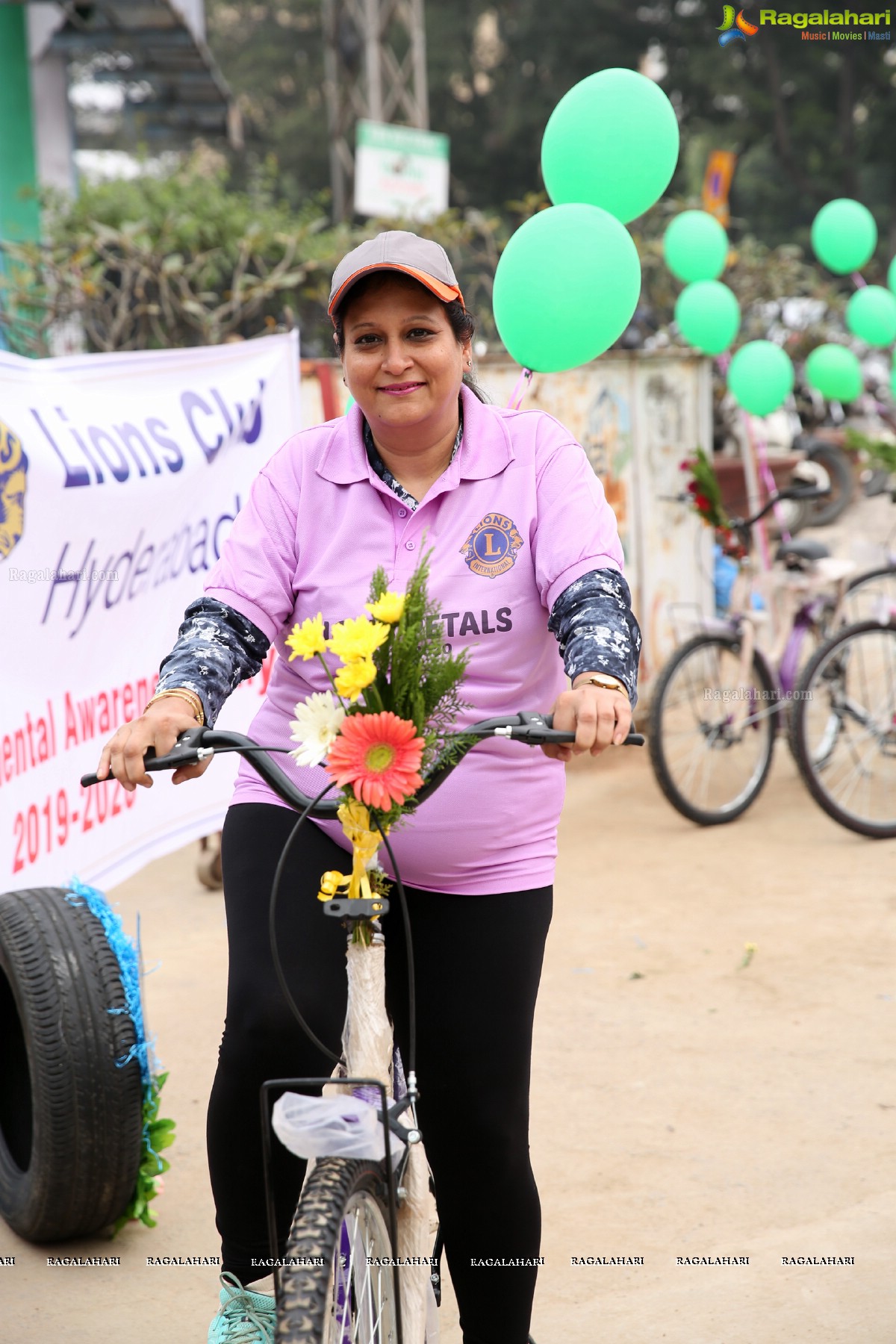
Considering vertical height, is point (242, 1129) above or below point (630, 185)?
below

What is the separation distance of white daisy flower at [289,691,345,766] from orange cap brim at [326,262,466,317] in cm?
68

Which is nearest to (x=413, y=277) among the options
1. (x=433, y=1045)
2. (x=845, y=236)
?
(x=433, y=1045)

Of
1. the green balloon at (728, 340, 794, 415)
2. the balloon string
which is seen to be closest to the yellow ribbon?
the balloon string

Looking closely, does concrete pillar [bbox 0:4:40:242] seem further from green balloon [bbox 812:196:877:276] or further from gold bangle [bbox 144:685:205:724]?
gold bangle [bbox 144:685:205:724]

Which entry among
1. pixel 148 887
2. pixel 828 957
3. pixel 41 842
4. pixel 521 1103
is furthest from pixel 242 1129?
pixel 148 887

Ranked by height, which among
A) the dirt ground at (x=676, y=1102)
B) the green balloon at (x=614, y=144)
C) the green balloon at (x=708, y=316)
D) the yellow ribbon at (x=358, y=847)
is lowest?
the dirt ground at (x=676, y=1102)

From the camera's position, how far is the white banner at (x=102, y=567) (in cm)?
359

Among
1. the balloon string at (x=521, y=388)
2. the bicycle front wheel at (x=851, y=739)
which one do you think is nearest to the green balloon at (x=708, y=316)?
the bicycle front wheel at (x=851, y=739)

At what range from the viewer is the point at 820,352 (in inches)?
291

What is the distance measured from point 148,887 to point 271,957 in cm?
367

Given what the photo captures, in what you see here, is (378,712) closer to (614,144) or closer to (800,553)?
(614,144)

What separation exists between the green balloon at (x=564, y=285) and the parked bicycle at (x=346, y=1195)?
1.62 meters

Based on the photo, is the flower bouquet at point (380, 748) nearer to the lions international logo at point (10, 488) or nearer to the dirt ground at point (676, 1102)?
the dirt ground at point (676, 1102)

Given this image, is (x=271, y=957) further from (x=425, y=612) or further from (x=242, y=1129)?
(x=425, y=612)
